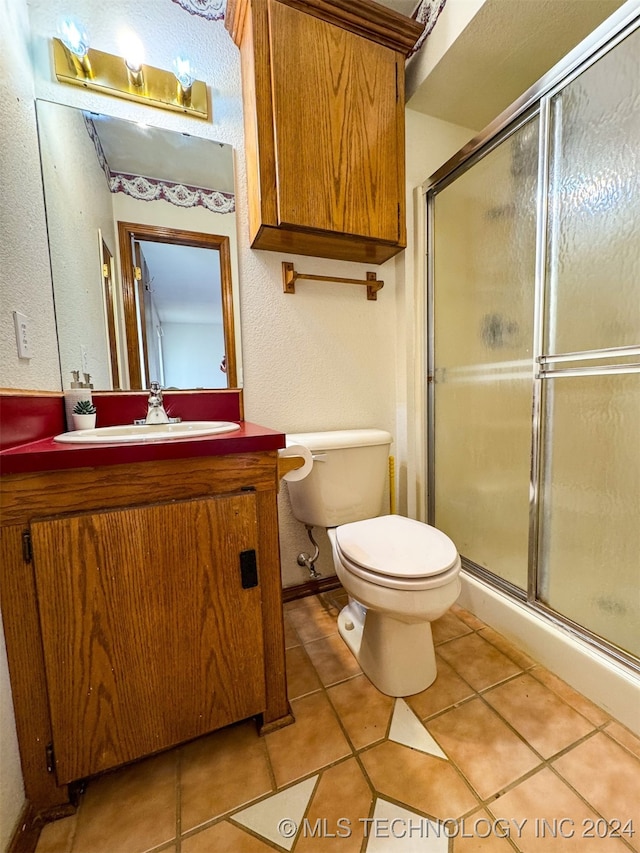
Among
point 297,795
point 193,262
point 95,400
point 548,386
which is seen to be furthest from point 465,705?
point 193,262

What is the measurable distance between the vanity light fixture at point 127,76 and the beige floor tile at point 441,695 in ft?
6.78

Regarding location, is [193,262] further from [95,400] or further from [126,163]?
[95,400]

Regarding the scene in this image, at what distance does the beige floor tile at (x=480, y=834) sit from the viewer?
71 cm

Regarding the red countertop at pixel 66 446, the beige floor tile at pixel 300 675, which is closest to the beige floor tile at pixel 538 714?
the beige floor tile at pixel 300 675

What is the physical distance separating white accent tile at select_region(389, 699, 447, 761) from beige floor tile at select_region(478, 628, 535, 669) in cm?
44

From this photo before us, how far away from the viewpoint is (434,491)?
173cm

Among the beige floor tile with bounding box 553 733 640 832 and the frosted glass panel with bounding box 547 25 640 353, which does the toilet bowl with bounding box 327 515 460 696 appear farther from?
the frosted glass panel with bounding box 547 25 640 353

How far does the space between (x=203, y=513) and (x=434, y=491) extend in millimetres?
1231

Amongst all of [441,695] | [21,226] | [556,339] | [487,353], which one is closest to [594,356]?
[556,339]

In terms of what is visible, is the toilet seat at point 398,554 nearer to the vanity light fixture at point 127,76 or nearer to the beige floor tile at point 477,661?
the beige floor tile at point 477,661

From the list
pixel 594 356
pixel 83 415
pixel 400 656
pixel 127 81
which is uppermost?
pixel 127 81

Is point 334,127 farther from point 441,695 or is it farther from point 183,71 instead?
point 441,695

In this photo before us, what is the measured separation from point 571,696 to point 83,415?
5.45 feet

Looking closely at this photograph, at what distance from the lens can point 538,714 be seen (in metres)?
1.01
